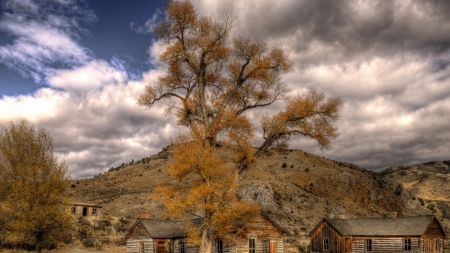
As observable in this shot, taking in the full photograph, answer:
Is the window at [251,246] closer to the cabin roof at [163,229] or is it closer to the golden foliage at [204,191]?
the cabin roof at [163,229]

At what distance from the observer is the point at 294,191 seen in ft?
208

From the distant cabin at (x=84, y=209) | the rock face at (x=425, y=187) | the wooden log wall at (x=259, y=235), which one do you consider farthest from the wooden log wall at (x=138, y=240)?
the rock face at (x=425, y=187)

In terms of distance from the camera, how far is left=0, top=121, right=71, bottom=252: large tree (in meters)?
23.2

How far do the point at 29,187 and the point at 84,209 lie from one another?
30816mm

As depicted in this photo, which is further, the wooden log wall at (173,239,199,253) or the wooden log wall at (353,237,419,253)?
the wooden log wall at (353,237,419,253)

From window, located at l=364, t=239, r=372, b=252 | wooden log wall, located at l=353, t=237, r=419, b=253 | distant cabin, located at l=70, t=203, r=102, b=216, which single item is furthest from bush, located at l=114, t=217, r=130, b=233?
window, located at l=364, t=239, r=372, b=252

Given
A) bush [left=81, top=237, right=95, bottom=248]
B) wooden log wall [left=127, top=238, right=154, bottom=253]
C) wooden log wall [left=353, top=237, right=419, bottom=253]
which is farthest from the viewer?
bush [left=81, top=237, right=95, bottom=248]

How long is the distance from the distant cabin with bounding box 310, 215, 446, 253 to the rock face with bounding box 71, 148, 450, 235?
1098 centimetres

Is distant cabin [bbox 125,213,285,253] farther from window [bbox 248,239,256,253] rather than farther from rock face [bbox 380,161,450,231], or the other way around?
rock face [bbox 380,161,450,231]

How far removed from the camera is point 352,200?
67125 millimetres

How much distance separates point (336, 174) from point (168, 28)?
191 feet

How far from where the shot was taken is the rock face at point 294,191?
56.0 m

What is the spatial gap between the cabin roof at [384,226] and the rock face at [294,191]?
11.4m

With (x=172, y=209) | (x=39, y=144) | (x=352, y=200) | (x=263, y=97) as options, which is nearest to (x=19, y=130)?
(x=39, y=144)
